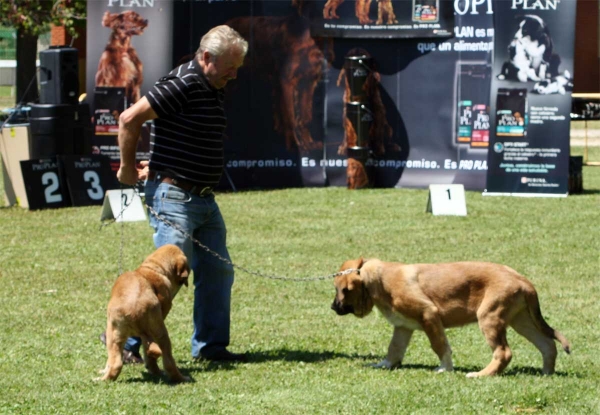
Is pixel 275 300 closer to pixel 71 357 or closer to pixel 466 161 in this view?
pixel 71 357

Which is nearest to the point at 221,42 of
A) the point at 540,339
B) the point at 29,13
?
the point at 540,339

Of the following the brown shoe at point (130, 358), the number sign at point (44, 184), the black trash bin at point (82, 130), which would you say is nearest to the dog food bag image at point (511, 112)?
the black trash bin at point (82, 130)

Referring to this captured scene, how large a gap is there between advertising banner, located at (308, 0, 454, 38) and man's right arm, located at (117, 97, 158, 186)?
11607 mm

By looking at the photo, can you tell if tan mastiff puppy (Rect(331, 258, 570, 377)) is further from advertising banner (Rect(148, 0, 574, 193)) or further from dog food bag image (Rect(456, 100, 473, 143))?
dog food bag image (Rect(456, 100, 473, 143))

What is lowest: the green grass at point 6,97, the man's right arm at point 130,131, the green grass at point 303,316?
the green grass at point 303,316

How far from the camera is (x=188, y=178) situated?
660 cm

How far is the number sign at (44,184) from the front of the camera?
1545 centimetres

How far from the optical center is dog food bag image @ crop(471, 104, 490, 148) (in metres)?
17.2

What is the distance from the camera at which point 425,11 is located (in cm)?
1741

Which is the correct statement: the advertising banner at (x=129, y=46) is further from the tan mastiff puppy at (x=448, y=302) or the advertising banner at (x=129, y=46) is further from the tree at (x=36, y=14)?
the tan mastiff puppy at (x=448, y=302)

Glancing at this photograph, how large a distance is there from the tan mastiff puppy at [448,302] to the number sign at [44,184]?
9.61 m

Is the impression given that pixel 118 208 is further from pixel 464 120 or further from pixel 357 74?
pixel 464 120

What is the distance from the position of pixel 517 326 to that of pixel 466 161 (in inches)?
436

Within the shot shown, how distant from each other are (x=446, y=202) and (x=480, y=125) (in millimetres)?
3272
